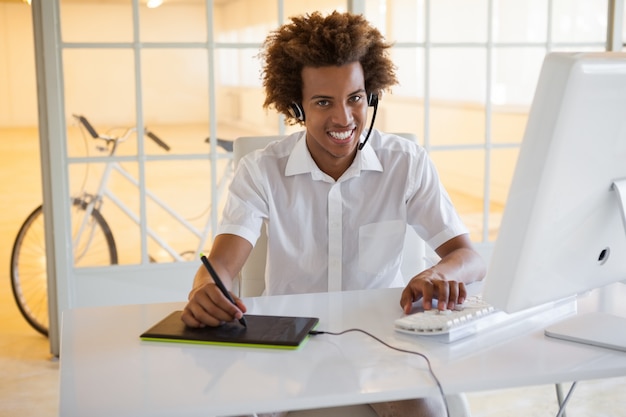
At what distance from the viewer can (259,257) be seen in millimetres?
2186

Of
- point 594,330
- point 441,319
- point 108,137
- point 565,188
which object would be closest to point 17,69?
point 108,137

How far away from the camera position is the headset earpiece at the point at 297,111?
2145 mm

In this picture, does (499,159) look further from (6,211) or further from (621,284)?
(6,211)

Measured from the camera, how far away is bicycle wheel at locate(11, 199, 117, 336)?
352 centimetres

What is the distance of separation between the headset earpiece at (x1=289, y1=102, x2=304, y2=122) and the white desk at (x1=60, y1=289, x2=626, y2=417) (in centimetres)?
71

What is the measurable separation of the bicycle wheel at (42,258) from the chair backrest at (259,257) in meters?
1.49

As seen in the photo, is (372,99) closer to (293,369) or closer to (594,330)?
(594,330)

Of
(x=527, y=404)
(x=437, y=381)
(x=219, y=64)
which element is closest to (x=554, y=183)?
(x=437, y=381)

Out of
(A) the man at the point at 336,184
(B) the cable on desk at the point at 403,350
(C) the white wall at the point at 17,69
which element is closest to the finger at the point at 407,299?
(B) the cable on desk at the point at 403,350

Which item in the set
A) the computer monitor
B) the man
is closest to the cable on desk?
the computer monitor

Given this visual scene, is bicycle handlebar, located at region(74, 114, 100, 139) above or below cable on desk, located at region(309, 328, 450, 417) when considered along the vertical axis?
above

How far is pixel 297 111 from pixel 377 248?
1.30 ft

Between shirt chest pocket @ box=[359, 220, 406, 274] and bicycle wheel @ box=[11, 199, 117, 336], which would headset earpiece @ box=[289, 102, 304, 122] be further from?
bicycle wheel @ box=[11, 199, 117, 336]

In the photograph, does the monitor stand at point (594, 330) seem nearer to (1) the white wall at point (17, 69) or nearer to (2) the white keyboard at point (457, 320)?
(2) the white keyboard at point (457, 320)
